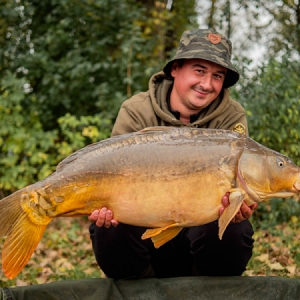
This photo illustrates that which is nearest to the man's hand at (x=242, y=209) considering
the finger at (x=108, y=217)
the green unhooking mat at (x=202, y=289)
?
the green unhooking mat at (x=202, y=289)

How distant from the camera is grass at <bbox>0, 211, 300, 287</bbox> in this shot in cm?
307

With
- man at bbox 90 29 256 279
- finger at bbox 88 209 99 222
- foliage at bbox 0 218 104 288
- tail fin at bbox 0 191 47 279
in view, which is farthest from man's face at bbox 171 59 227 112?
foliage at bbox 0 218 104 288

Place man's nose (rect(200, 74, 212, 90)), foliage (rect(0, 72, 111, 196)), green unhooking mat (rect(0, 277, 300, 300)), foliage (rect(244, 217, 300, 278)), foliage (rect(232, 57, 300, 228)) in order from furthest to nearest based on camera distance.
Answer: foliage (rect(0, 72, 111, 196))
foliage (rect(232, 57, 300, 228))
foliage (rect(244, 217, 300, 278))
man's nose (rect(200, 74, 212, 90))
green unhooking mat (rect(0, 277, 300, 300))

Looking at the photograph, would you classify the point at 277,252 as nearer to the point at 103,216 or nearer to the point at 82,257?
the point at 82,257

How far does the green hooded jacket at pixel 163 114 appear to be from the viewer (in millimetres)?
2471

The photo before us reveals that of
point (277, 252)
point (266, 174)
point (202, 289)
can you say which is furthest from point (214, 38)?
point (277, 252)

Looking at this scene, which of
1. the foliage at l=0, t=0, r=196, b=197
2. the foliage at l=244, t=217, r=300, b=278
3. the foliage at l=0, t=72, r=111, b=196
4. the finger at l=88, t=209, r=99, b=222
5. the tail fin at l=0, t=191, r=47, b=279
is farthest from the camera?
the foliage at l=0, t=0, r=196, b=197

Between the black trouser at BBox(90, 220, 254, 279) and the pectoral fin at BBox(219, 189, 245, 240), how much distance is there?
0.45 m

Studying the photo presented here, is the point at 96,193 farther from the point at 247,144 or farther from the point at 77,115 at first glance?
the point at 77,115

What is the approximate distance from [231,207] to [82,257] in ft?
6.37

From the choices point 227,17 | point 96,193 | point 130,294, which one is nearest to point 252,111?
point 227,17

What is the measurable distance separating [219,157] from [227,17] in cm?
358

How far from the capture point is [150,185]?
1.91m

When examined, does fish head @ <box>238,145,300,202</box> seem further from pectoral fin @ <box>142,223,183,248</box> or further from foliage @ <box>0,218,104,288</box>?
foliage @ <box>0,218,104,288</box>
